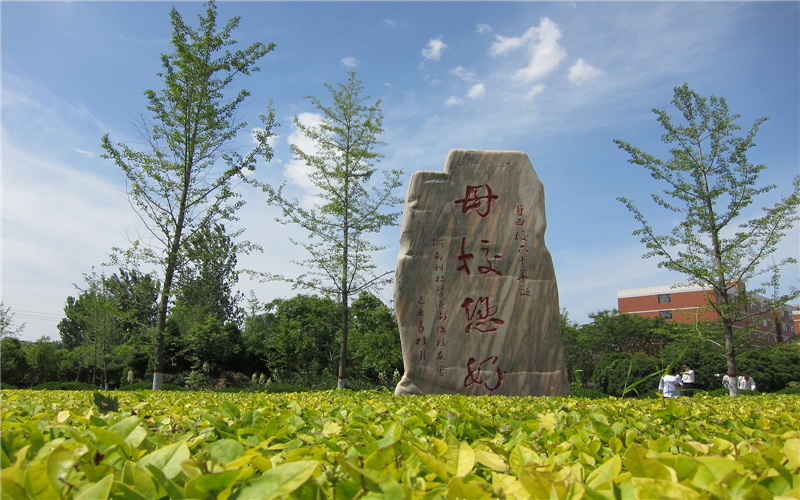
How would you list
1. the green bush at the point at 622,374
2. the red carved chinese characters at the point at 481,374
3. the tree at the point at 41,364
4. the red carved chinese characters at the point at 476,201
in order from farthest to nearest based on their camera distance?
1. the tree at the point at 41,364
2. the green bush at the point at 622,374
3. the red carved chinese characters at the point at 476,201
4. the red carved chinese characters at the point at 481,374

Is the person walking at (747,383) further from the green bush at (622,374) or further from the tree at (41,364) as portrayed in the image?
the tree at (41,364)

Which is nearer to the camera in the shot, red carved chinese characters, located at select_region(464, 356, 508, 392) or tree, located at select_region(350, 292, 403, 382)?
red carved chinese characters, located at select_region(464, 356, 508, 392)

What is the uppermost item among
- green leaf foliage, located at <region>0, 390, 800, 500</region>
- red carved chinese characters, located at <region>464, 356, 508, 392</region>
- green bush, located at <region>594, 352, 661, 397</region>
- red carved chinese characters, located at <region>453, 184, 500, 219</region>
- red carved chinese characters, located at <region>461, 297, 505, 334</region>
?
red carved chinese characters, located at <region>453, 184, 500, 219</region>

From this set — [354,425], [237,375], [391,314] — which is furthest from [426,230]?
[237,375]

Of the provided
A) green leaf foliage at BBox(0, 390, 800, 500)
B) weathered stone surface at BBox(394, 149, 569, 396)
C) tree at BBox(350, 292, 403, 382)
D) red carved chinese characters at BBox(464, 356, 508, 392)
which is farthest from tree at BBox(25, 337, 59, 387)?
green leaf foliage at BBox(0, 390, 800, 500)

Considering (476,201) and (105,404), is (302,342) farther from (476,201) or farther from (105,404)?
(105,404)

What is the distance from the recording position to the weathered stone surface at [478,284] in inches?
287

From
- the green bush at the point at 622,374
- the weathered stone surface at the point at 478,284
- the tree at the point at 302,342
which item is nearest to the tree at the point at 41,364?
the tree at the point at 302,342

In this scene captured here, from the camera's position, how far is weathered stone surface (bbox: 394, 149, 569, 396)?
23.9 feet

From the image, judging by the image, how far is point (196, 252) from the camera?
372 inches

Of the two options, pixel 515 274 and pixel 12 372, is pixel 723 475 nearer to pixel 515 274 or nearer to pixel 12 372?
pixel 515 274

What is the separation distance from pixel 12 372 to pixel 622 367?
879 inches

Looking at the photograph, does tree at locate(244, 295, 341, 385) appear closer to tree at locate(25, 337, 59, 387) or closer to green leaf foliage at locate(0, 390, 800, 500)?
tree at locate(25, 337, 59, 387)

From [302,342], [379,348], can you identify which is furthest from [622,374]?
[302,342]
